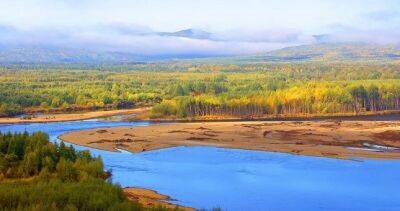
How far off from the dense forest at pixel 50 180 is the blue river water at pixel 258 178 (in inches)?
207

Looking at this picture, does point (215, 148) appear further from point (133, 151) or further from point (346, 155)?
point (346, 155)

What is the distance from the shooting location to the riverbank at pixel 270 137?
208ft

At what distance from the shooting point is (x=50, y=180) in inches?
1394

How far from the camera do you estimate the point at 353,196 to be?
139 ft

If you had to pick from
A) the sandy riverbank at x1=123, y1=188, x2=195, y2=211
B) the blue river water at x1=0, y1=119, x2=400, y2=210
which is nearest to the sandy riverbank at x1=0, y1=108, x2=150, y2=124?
the blue river water at x1=0, y1=119, x2=400, y2=210

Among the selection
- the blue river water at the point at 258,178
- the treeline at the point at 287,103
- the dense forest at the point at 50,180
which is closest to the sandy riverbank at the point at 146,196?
the blue river water at the point at 258,178

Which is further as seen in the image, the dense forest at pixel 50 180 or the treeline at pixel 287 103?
the treeline at pixel 287 103

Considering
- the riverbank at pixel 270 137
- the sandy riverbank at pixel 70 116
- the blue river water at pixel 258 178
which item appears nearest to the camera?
the blue river water at pixel 258 178

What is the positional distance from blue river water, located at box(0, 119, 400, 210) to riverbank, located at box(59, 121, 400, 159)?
3144 mm

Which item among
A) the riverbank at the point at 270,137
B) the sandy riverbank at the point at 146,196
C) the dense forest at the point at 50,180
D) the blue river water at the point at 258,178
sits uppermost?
the dense forest at the point at 50,180

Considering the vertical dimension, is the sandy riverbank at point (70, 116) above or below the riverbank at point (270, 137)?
below

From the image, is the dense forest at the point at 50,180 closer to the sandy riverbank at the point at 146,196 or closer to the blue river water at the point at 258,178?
the sandy riverbank at the point at 146,196

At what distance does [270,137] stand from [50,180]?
40698 millimetres

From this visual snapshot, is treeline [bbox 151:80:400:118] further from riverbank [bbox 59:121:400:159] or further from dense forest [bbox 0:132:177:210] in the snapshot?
dense forest [bbox 0:132:177:210]
